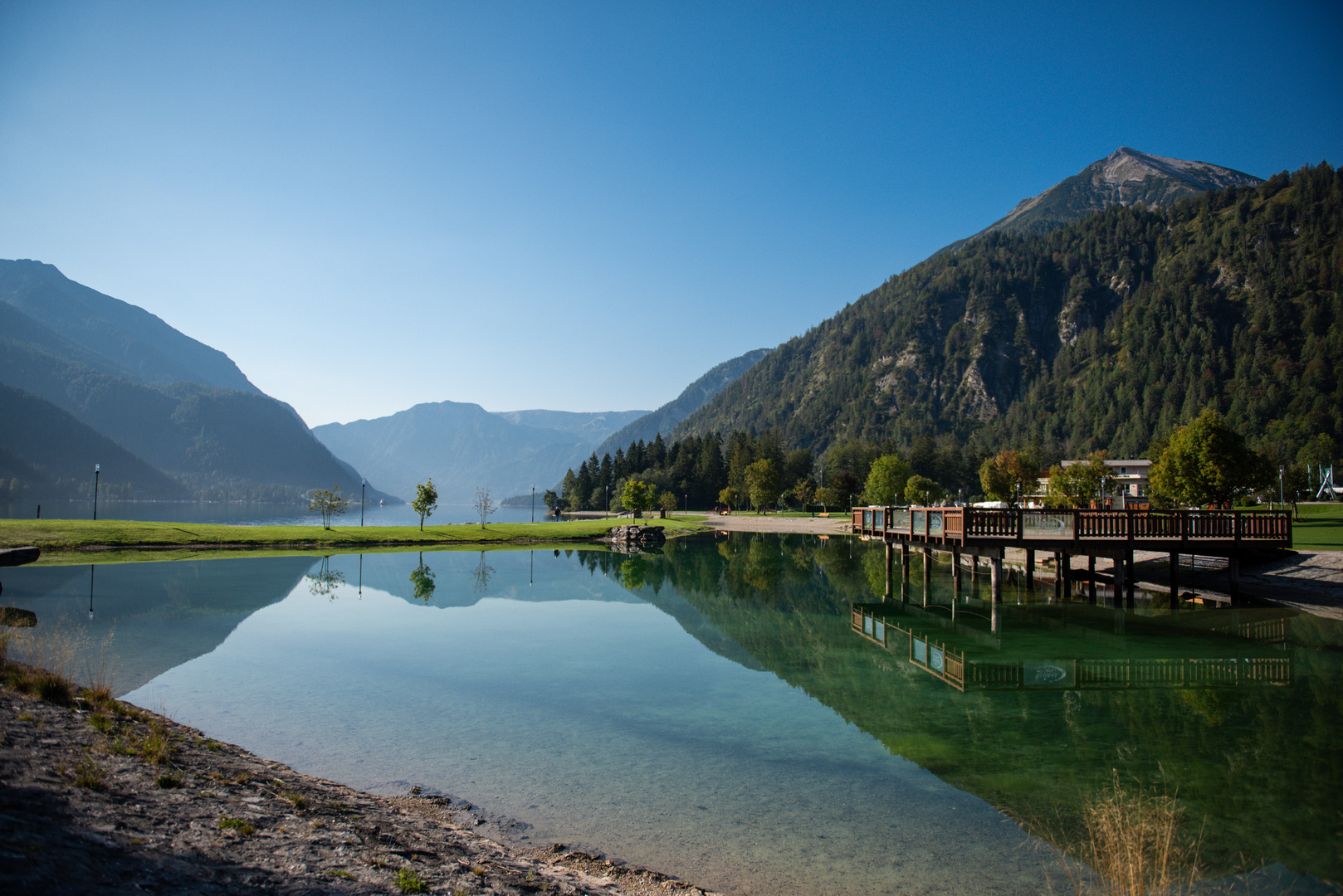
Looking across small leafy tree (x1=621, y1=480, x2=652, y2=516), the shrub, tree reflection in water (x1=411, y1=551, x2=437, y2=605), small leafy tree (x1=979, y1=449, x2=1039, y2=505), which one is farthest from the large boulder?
small leafy tree (x1=979, y1=449, x2=1039, y2=505)

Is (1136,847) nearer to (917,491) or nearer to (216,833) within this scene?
(216,833)

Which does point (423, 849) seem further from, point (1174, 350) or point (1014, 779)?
point (1174, 350)

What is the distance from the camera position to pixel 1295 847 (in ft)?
27.1

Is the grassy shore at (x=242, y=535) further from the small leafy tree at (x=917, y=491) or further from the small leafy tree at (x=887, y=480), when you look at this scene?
the small leafy tree at (x=917, y=491)

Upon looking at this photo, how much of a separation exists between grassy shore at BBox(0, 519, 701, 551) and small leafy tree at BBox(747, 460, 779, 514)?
52949 mm

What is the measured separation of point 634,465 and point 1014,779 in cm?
13405

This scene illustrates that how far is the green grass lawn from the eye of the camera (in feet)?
105

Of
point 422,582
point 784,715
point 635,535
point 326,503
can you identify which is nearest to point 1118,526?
point 784,715

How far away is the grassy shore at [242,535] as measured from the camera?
1697 inches

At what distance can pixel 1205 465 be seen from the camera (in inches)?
2117

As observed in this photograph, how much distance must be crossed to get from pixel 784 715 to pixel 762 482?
107 metres

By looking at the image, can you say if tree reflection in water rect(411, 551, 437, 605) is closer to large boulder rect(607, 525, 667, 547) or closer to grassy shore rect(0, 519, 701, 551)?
grassy shore rect(0, 519, 701, 551)

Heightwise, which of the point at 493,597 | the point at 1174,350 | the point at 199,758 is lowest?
the point at 493,597

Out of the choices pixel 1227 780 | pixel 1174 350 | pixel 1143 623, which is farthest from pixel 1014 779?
pixel 1174 350
